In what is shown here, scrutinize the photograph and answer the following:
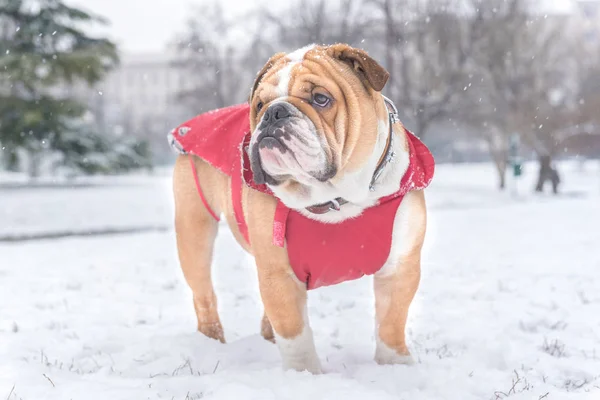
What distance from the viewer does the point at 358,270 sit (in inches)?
109

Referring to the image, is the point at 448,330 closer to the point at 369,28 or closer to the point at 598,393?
the point at 598,393

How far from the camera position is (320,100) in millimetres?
2463

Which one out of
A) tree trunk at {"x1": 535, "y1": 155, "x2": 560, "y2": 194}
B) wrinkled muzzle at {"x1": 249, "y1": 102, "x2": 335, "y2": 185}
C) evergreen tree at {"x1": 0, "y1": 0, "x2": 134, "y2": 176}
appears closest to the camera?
wrinkled muzzle at {"x1": 249, "y1": 102, "x2": 335, "y2": 185}

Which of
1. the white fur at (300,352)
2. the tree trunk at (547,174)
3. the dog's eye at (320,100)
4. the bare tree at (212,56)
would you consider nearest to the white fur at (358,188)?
the dog's eye at (320,100)

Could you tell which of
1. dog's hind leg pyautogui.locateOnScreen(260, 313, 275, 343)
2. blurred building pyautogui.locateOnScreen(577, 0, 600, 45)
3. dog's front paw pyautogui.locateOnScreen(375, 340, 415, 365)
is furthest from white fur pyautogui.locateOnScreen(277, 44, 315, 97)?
blurred building pyautogui.locateOnScreen(577, 0, 600, 45)

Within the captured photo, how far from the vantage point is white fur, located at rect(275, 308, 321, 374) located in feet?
9.12

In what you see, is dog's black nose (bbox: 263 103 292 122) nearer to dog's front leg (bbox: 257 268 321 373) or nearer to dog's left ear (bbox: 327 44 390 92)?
dog's left ear (bbox: 327 44 390 92)

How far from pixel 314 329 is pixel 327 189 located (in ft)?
5.53

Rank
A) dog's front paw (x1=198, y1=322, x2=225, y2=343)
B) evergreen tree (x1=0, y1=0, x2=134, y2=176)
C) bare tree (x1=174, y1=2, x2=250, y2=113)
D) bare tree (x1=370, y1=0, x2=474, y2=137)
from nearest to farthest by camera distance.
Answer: dog's front paw (x1=198, y1=322, x2=225, y2=343)
evergreen tree (x1=0, y1=0, x2=134, y2=176)
bare tree (x1=370, y1=0, x2=474, y2=137)
bare tree (x1=174, y1=2, x2=250, y2=113)

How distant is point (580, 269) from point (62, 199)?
45.8 feet

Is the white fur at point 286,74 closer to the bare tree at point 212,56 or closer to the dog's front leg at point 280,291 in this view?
the dog's front leg at point 280,291

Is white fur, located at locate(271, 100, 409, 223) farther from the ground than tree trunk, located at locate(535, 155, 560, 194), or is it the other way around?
white fur, located at locate(271, 100, 409, 223)

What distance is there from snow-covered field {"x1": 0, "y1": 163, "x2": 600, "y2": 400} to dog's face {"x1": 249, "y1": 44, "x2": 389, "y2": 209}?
0.90 m

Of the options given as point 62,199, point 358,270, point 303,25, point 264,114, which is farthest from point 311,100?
point 303,25
